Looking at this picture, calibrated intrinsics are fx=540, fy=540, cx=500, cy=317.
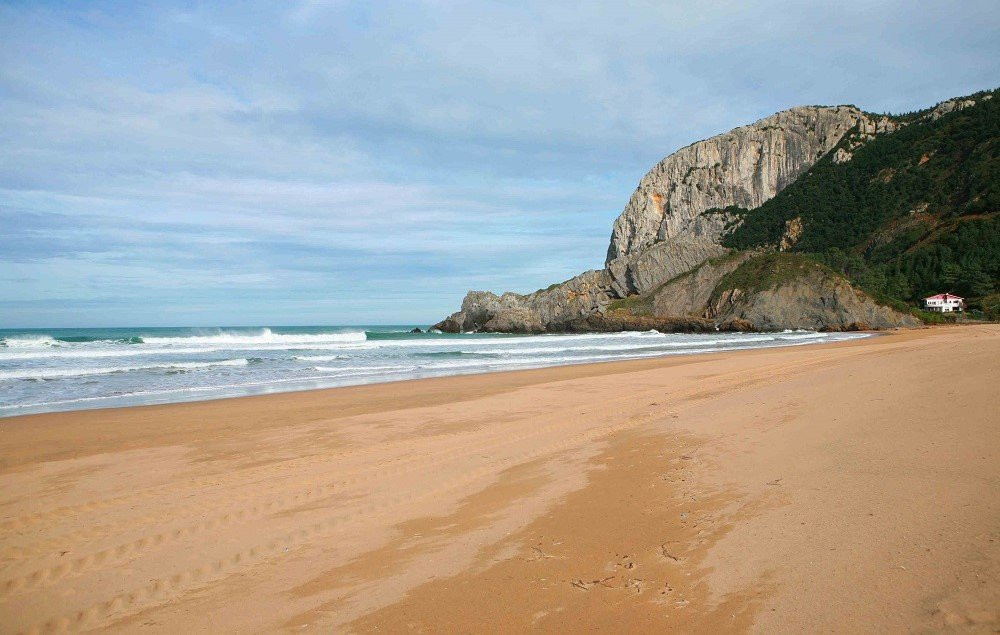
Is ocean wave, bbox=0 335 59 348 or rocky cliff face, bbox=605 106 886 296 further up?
rocky cliff face, bbox=605 106 886 296

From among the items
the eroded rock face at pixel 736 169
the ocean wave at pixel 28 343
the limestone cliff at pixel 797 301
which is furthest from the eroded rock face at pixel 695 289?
the ocean wave at pixel 28 343

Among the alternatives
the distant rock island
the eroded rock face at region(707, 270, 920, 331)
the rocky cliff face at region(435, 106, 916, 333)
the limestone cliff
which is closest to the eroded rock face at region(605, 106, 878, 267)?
the rocky cliff face at region(435, 106, 916, 333)

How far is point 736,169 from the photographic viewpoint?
129250 mm

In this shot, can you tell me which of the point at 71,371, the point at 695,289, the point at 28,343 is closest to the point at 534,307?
the point at 695,289

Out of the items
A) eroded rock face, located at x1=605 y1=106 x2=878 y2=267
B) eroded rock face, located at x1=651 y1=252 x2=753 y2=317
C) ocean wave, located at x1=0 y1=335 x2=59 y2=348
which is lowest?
ocean wave, located at x1=0 y1=335 x2=59 y2=348

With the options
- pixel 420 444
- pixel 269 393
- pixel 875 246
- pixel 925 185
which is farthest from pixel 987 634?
pixel 925 185

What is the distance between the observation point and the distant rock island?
2606 inches

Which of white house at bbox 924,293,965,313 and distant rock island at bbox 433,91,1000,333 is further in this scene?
distant rock island at bbox 433,91,1000,333

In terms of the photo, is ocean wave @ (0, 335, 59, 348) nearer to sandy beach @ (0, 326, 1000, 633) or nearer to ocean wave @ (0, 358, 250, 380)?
ocean wave @ (0, 358, 250, 380)

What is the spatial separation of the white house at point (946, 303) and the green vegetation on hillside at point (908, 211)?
2.97 meters

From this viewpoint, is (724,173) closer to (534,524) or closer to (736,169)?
(736,169)

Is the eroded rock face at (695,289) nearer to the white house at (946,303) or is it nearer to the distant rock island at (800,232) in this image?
the distant rock island at (800,232)

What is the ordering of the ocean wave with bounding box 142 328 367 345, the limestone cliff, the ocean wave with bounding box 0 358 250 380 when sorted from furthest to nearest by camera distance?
the limestone cliff
the ocean wave with bounding box 142 328 367 345
the ocean wave with bounding box 0 358 250 380

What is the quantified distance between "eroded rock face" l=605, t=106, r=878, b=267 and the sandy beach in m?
123
